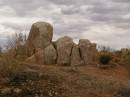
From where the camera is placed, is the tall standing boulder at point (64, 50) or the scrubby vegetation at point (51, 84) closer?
the scrubby vegetation at point (51, 84)

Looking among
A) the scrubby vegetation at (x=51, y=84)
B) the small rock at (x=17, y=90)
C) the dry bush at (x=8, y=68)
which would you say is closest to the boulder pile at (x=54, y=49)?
the scrubby vegetation at (x=51, y=84)

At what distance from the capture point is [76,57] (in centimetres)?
2009

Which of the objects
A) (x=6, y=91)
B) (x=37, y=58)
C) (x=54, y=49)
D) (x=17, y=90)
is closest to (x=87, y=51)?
(x=54, y=49)

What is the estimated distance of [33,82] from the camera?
13156mm

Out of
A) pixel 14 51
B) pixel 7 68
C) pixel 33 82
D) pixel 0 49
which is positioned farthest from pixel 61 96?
pixel 14 51

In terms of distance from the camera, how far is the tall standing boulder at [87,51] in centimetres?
2036

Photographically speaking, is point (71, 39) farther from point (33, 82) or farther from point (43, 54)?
point (33, 82)

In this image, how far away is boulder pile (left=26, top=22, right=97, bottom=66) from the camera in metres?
19.8

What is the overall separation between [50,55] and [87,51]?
6.78 feet

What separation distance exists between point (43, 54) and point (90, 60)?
2.56 m

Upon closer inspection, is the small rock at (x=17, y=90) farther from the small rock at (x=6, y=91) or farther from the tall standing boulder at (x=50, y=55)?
the tall standing boulder at (x=50, y=55)

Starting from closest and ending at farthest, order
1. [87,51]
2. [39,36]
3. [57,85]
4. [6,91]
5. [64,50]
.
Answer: [6,91] < [57,85] < [64,50] < [87,51] < [39,36]

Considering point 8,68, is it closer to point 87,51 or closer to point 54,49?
point 54,49

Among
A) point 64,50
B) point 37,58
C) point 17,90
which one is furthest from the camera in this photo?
point 64,50
